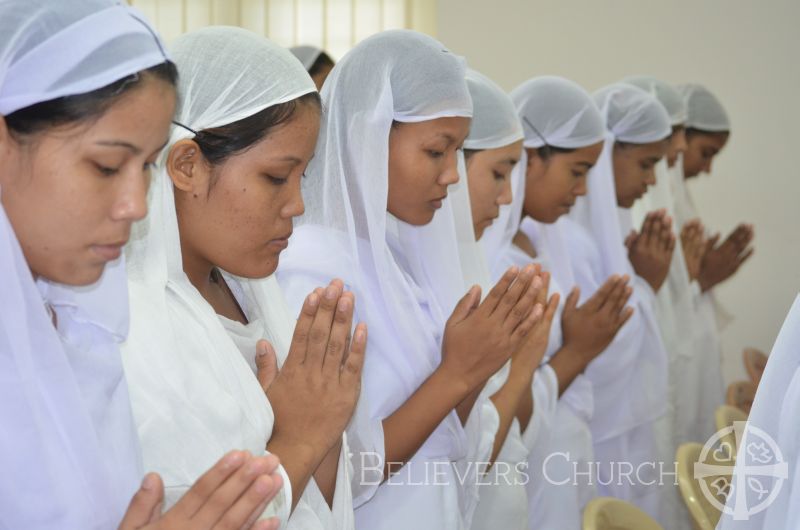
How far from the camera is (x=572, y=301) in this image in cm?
317

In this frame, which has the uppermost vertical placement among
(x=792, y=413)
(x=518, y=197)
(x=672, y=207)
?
(x=792, y=413)

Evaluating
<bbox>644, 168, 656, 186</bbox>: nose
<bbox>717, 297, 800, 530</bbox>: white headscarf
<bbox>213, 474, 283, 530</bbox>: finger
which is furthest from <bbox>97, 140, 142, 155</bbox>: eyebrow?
<bbox>644, 168, 656, 186</bbox>: nose

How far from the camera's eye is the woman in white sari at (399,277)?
2072 millimetres

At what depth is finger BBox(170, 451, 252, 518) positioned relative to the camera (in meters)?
1.25

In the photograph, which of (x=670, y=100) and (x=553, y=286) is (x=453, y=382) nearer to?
(x=553, y=286)

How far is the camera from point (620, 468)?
143 inches

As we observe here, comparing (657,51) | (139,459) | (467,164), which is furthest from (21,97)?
(657,51)

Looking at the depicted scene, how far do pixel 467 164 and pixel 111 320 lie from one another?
150 cm

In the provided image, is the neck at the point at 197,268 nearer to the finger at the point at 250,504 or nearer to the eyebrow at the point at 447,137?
the finger at the point at 250,504

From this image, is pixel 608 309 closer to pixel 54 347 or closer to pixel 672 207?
pixel 672 207

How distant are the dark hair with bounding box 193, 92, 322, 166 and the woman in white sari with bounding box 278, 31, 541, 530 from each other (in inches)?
17.3

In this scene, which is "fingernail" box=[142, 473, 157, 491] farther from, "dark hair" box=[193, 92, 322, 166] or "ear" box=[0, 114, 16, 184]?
"dark hair" box=[193, 92, 322, 166]

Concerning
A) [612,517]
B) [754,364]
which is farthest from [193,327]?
[754,364]

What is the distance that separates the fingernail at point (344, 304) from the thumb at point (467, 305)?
0.56 meters
